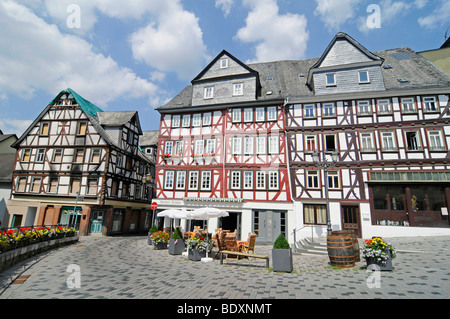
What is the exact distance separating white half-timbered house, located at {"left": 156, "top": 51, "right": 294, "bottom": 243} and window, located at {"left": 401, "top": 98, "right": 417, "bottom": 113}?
8.71 m

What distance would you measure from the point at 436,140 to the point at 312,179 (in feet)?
28.6

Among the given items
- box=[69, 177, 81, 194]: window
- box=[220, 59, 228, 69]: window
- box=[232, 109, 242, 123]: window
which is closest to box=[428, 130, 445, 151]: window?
box=[232, 109, 242, 123]: window

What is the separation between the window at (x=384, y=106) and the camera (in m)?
18.0

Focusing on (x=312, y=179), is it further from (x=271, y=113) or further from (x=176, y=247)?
(x=176, y=247)

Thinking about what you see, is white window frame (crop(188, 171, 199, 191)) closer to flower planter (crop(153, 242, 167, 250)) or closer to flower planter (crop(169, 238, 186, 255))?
flower planter (crop(153, 242, 167, 250))

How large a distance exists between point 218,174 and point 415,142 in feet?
48.7

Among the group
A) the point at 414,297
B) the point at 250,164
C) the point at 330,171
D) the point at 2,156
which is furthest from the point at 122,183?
the point at 414,297

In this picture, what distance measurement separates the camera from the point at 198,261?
11531 millimetres

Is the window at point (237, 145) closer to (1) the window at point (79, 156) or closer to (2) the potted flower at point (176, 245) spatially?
(2) the potted flower at point (176, 245)

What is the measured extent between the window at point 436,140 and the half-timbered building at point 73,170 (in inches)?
1055

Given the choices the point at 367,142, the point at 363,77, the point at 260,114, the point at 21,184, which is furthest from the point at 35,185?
the point at 363,77

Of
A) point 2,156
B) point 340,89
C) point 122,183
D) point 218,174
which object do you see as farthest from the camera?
point 2,156

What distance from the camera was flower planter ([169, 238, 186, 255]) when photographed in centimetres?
1305
